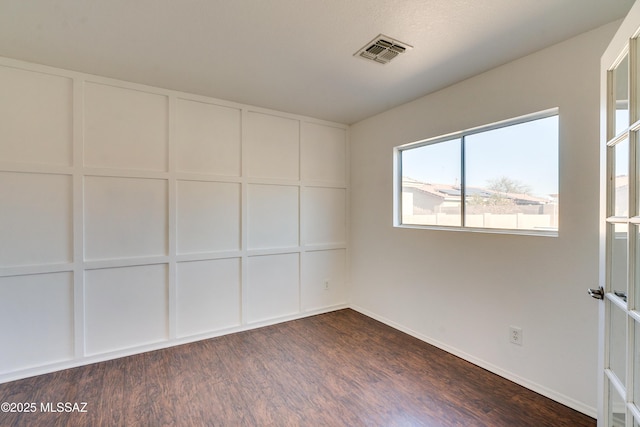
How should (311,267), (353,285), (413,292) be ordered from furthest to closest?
(353,285), (311,267), (413,292)

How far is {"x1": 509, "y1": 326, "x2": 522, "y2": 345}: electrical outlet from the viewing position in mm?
2209

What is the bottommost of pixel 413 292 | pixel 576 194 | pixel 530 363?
pixel 530 363

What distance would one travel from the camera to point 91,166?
8.32 feet

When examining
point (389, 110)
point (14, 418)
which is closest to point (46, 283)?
point (14, 418)

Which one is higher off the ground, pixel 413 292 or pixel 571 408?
A: pixel 413 292

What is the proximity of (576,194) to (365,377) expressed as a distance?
78.8 inches

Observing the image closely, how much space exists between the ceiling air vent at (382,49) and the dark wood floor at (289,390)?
251 cm

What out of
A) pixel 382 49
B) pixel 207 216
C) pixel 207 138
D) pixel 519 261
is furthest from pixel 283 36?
pixel 519 261

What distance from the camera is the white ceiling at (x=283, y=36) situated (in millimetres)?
1682

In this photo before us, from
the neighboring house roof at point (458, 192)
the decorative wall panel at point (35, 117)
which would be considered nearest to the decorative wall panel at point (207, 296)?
the decorative wall panel at point (35, 117)

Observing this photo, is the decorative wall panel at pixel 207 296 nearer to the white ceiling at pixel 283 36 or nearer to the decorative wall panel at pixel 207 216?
the decorative wall panel at pixel 207 216

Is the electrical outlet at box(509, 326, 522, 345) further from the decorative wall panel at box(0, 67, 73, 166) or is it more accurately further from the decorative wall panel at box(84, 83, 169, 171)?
the decorative wall panel at box(0, 67, 73, 166)

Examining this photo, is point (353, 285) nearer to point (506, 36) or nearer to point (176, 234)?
point (176, 234)

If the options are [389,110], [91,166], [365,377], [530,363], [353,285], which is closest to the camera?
[530,363]
